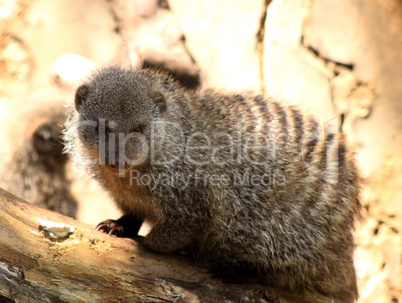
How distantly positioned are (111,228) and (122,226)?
0.25 feet

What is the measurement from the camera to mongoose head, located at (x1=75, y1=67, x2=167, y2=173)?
2193 mm

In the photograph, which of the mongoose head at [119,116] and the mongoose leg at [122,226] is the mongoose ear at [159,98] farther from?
the mongoose leg at [122,226]

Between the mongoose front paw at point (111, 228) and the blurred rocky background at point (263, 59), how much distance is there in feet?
3.66

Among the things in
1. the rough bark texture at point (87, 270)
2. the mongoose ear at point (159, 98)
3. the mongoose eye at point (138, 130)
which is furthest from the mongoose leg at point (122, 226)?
the mongoose ear at point (159, 98)

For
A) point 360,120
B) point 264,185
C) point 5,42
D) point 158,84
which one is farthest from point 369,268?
point 5,42

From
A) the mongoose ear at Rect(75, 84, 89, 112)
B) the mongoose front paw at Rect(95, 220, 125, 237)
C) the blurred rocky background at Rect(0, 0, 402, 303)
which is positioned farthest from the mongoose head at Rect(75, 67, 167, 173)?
the blurred rocky background at Rect(0, 0, 402, 303)

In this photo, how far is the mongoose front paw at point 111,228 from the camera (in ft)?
8.23

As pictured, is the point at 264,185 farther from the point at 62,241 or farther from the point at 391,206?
the point at 391,206

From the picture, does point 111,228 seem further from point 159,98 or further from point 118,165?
point 159,98

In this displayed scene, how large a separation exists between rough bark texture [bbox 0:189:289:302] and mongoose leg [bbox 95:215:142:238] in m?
0.14

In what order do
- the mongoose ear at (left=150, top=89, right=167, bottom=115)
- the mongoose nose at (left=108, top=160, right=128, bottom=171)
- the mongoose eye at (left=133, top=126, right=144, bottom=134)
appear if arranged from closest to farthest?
the mongoose nose at (left=108, top=160, right=128, bottom=171) → the mongoose eye at (left=133, top=126, right=144, bottom=134) → the mongoose ear at (left=150, top=89, right=167, bottom=115)

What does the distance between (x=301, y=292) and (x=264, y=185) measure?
2.26ft

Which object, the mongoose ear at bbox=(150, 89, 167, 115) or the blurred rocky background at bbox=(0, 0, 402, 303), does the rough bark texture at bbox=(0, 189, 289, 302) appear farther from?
the blurred rocky background at bbox=(0, 0, 402, 303)

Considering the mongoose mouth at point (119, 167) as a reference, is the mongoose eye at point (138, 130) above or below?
above
